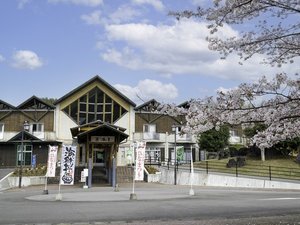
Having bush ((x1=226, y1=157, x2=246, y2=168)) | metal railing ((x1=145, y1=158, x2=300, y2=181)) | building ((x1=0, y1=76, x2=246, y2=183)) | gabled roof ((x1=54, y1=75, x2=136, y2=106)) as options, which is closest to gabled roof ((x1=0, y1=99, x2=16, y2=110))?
building ((x1=0, y1=76, x2=246, y2=183))

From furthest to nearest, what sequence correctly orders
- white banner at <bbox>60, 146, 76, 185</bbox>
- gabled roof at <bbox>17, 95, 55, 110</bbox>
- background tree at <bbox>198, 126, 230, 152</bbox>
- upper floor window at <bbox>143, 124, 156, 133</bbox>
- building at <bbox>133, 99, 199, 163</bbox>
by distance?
upper floor window at <bbox>143, 124, 156, 133</bbox> < building at <bbox>133, 99, 199, 163</bbox> < gabled roof at <bbox>17, 95, 55, 110</bbox> < background tree at <bbox>198, 126, 230, 152</bbox> < white banner at <bbox>60, 146, 76, 185</bbox>

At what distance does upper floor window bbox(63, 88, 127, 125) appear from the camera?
170 feet

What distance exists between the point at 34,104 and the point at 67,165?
31.2 m

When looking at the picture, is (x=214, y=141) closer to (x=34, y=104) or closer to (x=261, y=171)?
(x=261, y=171)

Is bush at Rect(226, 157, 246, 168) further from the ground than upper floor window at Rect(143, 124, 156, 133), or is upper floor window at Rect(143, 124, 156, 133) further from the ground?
upper floor window at Rect(143, 124, 156, 133)

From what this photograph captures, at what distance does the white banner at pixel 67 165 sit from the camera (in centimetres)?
2313

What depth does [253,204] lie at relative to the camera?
15047 mm

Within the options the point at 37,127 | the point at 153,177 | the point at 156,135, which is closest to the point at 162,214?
the point at 153,177

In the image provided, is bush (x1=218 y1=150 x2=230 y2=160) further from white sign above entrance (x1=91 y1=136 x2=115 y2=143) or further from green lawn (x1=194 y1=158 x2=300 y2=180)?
white sign above entrance (x1=91 y1=136 x2=115 y2=143)

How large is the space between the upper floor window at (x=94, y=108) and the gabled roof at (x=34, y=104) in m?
2.43

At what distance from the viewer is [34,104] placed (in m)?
52.5

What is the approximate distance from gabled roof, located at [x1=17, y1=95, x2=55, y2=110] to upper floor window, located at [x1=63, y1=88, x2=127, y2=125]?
243cm

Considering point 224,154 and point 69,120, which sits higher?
point 69,120

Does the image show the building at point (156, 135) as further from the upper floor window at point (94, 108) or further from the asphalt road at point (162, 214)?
the asphalt road at point (162, 214)
